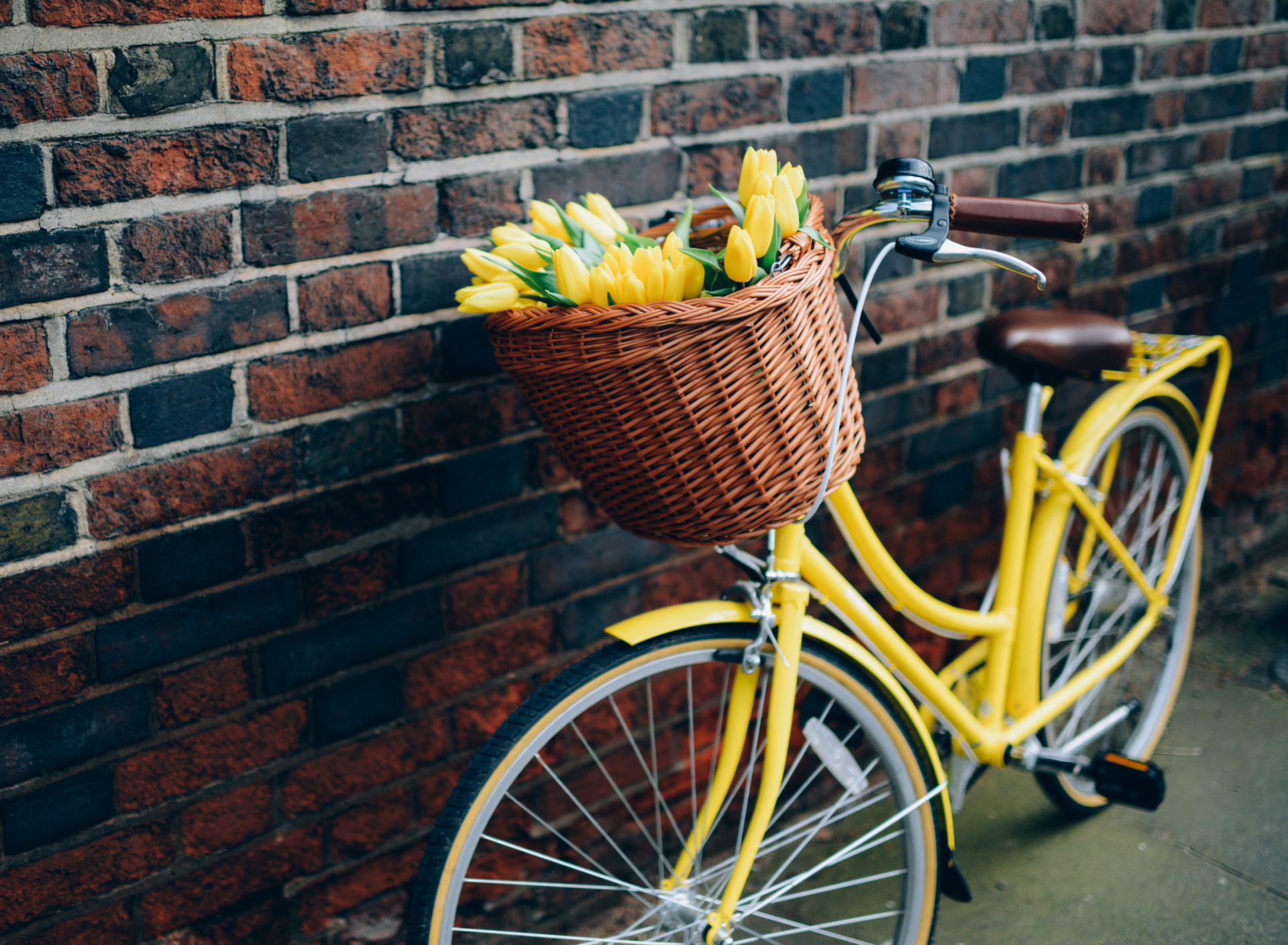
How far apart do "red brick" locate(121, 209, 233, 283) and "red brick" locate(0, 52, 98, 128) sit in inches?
5.5

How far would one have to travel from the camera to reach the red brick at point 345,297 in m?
1.46

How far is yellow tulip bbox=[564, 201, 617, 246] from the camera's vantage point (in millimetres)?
1341

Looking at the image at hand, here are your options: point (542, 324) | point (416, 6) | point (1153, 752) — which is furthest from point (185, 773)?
point (1153, 752)

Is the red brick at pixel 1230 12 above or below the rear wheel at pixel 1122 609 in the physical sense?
above

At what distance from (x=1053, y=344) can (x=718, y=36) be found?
0.75 meters

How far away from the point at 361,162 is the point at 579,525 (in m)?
0.68

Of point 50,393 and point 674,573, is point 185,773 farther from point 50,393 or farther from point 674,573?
point 674,573

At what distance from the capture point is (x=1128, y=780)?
1.92 meters

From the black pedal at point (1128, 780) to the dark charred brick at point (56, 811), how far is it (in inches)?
61.0

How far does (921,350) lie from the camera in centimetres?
222

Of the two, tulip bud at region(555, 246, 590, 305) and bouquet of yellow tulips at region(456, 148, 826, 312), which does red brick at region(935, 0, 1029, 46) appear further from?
tulip bud at region(555, 246, 590, 305)

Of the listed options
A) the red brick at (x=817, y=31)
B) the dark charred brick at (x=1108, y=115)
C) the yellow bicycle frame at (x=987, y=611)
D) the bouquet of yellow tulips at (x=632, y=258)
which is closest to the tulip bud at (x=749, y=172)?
the bouquet of yellow tulips at (x=632, y=258)

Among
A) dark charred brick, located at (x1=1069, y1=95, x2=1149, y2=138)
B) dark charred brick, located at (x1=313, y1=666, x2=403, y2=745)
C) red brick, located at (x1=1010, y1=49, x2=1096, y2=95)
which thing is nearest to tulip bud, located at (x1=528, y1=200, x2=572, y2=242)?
dark charred brick, located at (x1=313, y1=666, x2=403, y2=745)

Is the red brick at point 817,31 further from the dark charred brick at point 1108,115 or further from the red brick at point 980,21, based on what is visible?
the dark charred brick at point 1108,115
